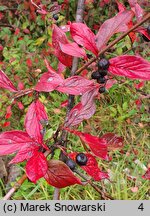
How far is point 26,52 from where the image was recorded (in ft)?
8.08

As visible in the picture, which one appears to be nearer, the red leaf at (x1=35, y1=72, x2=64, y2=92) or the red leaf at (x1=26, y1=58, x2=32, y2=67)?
the red leaf at (x1=35, y1=72, x2=64, y2=92)

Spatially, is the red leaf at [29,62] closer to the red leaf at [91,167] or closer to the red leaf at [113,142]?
the red leaf at [113,142]

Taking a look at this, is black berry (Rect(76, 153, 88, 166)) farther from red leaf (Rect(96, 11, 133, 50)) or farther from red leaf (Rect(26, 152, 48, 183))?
red leaf (Rect(96, 11, 133, 50))

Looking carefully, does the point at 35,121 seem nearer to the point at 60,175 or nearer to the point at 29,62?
the point at 60,175

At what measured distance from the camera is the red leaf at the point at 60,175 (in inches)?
23.9

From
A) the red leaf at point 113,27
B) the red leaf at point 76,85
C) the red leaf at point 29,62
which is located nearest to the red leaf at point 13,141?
the red leaf at point 76,85

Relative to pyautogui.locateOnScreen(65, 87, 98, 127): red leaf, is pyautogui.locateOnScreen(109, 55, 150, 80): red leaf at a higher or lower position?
higher

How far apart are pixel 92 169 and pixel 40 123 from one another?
0.54 feet

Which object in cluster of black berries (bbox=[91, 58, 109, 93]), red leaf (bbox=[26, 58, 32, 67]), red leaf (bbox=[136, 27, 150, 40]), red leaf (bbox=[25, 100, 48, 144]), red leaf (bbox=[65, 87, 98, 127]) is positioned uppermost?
red leaf (bbox=[136, 27, 150, 40])

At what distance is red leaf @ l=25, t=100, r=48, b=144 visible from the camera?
2.28ft

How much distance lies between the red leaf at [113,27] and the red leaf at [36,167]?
0.76 ft

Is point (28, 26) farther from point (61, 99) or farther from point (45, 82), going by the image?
point (45, 82)

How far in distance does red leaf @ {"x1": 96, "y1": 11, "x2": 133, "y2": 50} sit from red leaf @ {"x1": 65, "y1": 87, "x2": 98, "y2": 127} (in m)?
0.09

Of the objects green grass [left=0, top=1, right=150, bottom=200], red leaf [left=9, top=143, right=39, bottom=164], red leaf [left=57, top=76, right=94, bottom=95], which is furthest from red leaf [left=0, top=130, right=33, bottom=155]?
green grass [left=0, top=1, right=150, bottom=200]
